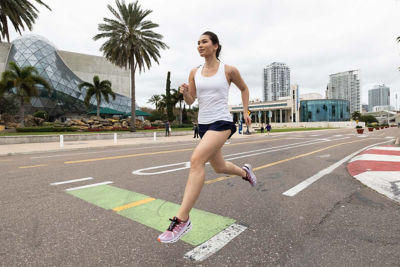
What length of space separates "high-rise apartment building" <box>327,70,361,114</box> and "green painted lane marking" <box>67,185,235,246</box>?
20720 cm

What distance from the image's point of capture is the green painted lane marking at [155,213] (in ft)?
8.30

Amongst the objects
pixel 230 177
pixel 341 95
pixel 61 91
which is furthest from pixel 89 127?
pixel 341 95

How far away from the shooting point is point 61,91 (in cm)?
5500

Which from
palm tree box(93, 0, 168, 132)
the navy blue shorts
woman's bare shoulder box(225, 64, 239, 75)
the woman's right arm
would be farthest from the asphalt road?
palm tree box(93, 0, 168, 132)

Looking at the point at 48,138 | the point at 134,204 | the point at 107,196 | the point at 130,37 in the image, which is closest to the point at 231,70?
the point at 134,204

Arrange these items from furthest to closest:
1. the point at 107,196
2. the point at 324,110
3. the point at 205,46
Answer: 1. the point at 324,110
2. the point at 107,196
3. the point at 205,46

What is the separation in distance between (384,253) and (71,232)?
301cm

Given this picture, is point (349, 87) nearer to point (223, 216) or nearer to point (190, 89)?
point (190, 89)

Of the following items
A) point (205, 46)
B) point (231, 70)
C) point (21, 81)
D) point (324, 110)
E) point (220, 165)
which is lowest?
point (220, 165)

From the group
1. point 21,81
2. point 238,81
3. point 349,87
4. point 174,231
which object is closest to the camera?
point 174,231

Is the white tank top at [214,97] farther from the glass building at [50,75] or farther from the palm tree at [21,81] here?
the glass building at [50,75]

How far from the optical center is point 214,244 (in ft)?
7.39

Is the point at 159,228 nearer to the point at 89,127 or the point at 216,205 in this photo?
the point at 216,205

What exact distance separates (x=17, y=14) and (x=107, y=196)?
1888 centimetres
